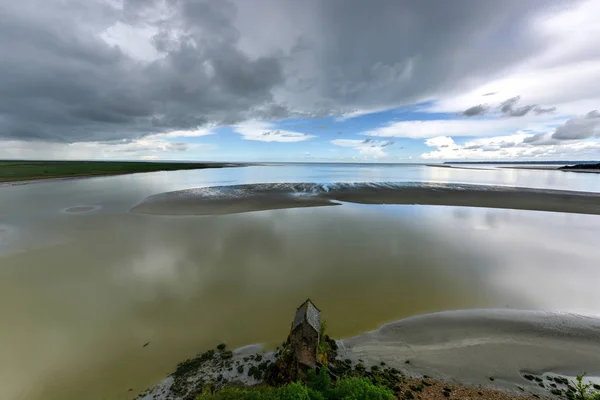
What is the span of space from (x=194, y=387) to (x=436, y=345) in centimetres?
717

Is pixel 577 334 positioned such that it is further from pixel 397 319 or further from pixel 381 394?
pixel 381 394

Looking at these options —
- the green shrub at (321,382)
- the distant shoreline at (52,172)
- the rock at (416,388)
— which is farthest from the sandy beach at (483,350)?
the distant shoreline at (52,172)

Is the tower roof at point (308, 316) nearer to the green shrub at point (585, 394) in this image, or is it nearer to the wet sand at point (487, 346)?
the wet sand at point (487, 346)

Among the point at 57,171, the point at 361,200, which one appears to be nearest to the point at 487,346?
the point at 361,200

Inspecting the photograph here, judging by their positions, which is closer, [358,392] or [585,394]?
[358,392]

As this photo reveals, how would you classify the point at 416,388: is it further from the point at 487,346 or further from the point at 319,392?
the point at 487,346

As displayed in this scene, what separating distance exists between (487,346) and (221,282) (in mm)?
10246

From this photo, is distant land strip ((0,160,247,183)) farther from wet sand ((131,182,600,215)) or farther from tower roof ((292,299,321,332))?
tower roof ((292,299,321,332))

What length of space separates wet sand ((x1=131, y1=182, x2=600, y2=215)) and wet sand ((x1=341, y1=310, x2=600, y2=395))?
20.9m

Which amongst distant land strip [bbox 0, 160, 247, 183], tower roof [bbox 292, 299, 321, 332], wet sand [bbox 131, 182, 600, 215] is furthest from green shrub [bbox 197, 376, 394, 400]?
distant land strip [bbox 0, 160, 247, 183]

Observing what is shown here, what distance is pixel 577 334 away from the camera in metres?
8.25

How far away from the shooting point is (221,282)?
11570mm

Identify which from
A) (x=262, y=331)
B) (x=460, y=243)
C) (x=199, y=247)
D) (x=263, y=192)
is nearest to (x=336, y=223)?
(x=460, y=243)

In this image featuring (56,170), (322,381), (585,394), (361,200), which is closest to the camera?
(322,381)
